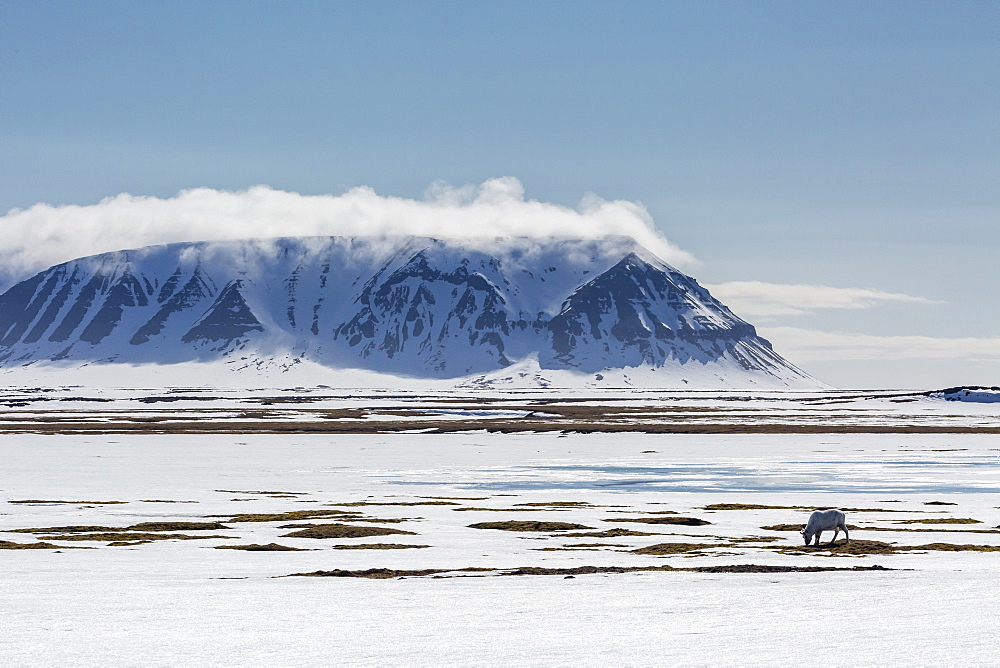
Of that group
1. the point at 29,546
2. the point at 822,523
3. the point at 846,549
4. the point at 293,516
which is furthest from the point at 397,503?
the point at 846,549

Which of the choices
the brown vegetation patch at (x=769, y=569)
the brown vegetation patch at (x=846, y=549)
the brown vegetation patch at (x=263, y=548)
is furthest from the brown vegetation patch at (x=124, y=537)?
the brown vegetation patch at (x=846, y=549)

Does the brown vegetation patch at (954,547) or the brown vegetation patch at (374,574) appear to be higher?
the brown vegetation patch at (954,547)

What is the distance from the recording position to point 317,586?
22.0 m

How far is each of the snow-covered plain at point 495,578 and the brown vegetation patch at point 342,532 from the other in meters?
0.51

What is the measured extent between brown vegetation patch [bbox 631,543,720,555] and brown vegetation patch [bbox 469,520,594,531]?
398cm

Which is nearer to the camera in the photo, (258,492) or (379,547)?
(379,547)

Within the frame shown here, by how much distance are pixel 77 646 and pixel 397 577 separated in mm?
8252

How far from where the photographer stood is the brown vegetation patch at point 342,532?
30.6 meters

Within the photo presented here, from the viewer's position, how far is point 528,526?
32.4 metres

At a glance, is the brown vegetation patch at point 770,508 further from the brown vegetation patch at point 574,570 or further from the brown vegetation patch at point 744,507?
the brown vegetation patch at point 574,570

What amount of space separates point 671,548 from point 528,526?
216 inches

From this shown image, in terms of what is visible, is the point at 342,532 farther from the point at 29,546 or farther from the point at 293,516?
the point at 29,546

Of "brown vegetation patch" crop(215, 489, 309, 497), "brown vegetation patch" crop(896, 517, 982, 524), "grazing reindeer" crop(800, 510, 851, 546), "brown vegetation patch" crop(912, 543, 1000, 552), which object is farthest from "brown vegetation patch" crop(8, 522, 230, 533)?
"brown vegetation patch" crop(896, 517, 982, 524)

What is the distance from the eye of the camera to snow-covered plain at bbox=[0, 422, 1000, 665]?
51.8 feet
